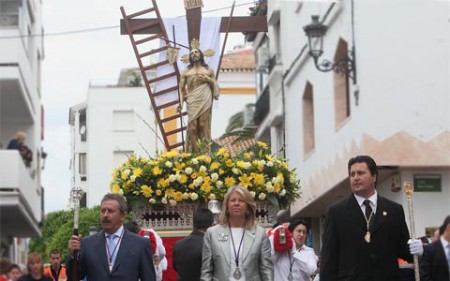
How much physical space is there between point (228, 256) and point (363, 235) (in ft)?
3.65

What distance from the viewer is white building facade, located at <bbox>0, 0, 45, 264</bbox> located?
2070 cm

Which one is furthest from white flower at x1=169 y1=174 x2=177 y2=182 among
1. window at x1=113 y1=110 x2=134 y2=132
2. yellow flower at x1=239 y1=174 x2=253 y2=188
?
window at x1=113 y1=110 x2=134 y2=132

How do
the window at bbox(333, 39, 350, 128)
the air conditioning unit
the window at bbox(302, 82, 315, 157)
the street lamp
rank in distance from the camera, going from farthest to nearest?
1. the air conditioning unit
2. the window at bbox(302, 82, 315, 157)
3. the window at bbox(333, 39, 350, 128)
4. the street lamp

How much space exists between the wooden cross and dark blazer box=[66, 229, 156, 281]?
36.5 ft

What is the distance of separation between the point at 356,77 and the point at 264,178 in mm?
7629

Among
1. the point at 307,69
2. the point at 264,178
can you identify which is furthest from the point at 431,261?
the point at 307,69

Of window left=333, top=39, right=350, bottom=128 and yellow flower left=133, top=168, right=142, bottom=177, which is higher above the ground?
window left=333, top=39, right=350, bottom=128

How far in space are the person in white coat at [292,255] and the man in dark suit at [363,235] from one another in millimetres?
1981

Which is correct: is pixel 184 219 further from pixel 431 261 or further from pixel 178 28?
pixel 178 28

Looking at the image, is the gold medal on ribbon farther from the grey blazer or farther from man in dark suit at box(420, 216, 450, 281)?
the grey blazer

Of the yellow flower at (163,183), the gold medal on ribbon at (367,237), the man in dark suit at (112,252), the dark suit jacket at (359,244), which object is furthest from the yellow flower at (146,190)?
the gold medal on ribbon at (367,237)

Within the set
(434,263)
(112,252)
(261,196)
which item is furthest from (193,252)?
(261,196)

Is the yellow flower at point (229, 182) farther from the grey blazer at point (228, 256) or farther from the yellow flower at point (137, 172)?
the grey blazer at point (228, 256)

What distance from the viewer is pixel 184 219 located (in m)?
14.3
